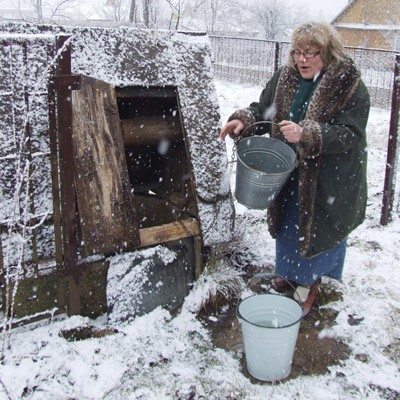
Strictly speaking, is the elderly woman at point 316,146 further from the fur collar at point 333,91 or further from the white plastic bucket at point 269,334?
the white plastic bucket at point 269,334

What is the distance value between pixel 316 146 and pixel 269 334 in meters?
1.14

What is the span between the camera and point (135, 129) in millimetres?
3639

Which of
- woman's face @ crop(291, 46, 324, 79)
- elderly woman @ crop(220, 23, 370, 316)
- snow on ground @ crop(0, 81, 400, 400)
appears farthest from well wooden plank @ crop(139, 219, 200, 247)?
woman's face @ crop(291, 46, 324, 79)

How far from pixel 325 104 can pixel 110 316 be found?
6.52 ft

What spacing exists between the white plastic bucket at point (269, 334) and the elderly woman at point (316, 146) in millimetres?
336

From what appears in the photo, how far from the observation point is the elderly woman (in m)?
2.93

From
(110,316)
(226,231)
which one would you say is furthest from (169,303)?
(226,231)

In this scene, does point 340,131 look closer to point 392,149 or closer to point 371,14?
point 392,149

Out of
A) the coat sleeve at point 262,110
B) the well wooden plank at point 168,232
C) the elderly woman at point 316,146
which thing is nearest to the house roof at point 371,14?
the coat sleeve at point 262,110

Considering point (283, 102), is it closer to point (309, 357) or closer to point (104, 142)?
point (104, 142)

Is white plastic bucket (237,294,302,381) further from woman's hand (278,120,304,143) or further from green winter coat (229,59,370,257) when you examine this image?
woman's hand (278,120,304,143)

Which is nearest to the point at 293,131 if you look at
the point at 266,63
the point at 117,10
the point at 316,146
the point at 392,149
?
the point at 316,146

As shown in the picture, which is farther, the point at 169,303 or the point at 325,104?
the point at 169,303

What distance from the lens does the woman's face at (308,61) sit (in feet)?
9.86
